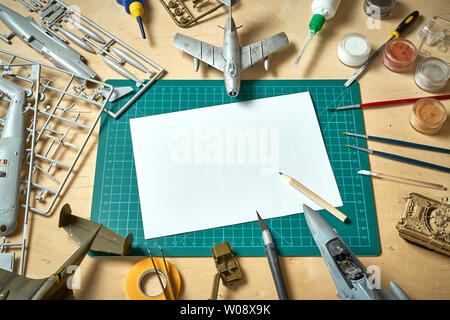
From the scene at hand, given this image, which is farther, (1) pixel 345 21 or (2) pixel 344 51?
(1) pixel 345 21

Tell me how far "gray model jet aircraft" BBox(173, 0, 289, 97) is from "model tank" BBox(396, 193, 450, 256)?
823 mm

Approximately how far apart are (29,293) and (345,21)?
1696 mm

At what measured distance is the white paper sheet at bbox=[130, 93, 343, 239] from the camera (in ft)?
→ 4.44

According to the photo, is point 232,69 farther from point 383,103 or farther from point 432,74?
point 432,74

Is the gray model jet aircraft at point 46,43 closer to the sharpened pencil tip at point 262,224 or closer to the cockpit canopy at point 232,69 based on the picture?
the cockpit canopy at point 232,69

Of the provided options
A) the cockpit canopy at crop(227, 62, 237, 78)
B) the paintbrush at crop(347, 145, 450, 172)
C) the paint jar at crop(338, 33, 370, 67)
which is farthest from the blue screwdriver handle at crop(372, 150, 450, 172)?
the cockpit canopy at crop(227, 62, 237, 78)

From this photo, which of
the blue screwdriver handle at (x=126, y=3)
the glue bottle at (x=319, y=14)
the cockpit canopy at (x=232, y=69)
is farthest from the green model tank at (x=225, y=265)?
the blue screwdriver handle at (x=126, y=3)

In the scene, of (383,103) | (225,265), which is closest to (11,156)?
(225,265)

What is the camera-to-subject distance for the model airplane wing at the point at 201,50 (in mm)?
1485

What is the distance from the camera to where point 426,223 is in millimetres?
1273

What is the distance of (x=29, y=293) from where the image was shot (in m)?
1.08
